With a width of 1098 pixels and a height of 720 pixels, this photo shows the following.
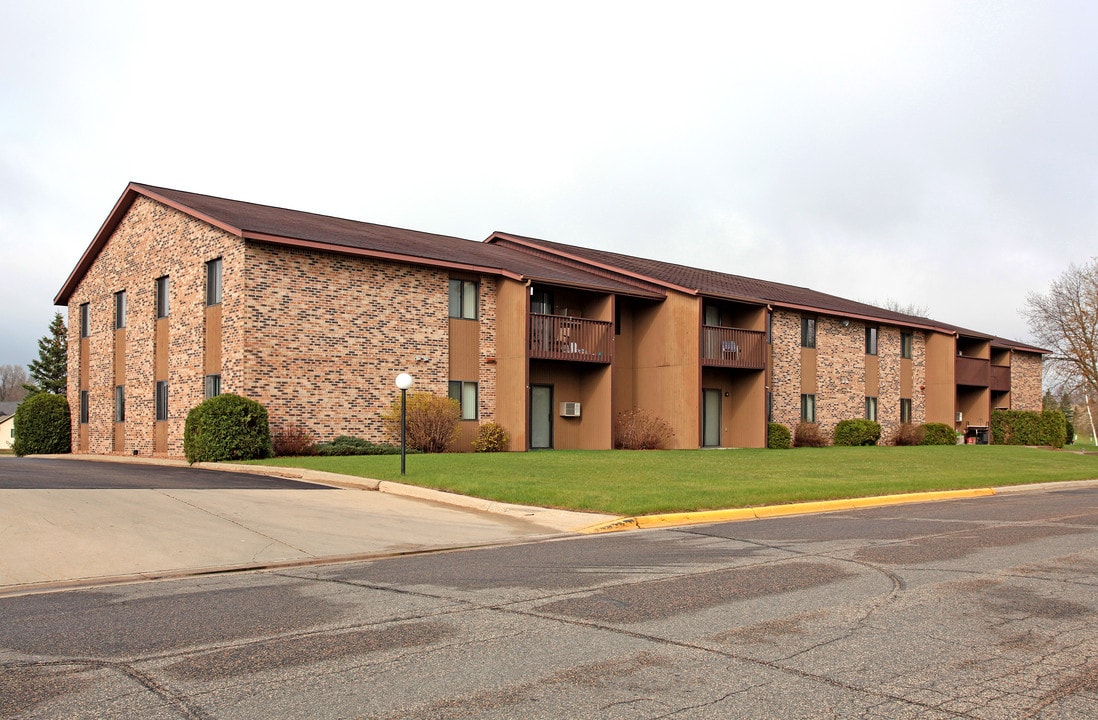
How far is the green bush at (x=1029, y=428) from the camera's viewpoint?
43.9 metres

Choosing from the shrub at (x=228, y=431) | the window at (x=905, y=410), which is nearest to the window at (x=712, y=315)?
the window at (x=905, y=410)

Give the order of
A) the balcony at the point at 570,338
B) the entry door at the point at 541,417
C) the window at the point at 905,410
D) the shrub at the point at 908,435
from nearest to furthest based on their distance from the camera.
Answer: the balcony at the point at 570,338 < the entry door at the point at 541,417 < the shrub at the point at 908,435 < the window at the point at 905,410

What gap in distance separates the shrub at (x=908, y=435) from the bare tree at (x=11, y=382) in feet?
397

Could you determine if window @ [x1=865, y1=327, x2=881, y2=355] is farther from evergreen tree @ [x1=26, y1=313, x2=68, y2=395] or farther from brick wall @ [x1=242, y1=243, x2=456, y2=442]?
evergreen tree @ [x1=26, y1=313, x2=68, y2=395]

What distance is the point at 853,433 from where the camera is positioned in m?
36.2

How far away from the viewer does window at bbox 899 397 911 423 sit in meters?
40.3

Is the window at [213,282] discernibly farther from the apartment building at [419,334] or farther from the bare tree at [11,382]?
the bare tree at [11,382]

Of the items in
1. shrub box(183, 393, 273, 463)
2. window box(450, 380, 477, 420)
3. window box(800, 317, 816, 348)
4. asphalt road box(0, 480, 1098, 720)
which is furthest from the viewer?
window box(800, 317, 816, 348)

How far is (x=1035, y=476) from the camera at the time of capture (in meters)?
21.6

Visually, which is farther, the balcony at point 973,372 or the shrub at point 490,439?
the balcony at point 973,372

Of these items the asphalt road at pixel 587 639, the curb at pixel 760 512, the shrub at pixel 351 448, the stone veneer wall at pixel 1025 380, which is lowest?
the curb at pixel 760 512

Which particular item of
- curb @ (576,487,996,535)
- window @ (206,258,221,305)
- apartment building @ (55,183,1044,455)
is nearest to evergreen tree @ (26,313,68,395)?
apartment building @ (55,183,1044,455)

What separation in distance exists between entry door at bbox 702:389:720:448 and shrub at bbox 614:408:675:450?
9.13 feet

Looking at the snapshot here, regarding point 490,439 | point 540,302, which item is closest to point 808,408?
point 540,302
